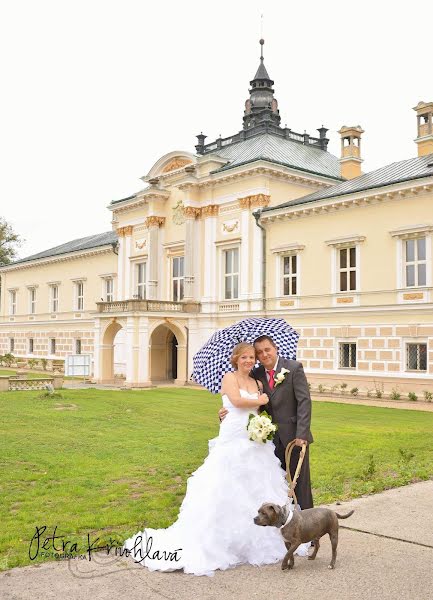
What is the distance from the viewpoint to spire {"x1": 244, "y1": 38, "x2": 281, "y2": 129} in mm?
44478

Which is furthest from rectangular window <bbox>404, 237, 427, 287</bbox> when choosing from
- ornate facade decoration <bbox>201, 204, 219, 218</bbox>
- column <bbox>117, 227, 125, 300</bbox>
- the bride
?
the bride

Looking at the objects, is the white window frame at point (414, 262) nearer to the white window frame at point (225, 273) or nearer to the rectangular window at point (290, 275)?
the rectangular window at point (290, 275)

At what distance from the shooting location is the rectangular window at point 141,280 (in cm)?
4059

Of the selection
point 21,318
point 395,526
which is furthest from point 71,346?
point 395,526

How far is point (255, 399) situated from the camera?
6.80 m

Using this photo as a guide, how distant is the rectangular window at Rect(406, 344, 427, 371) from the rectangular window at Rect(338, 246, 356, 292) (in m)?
3.92

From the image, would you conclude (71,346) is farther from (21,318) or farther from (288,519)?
(288,519)

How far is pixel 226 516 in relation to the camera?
6.45m

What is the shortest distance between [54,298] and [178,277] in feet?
54.0

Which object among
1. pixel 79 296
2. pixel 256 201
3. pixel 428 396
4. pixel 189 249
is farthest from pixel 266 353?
pixel 79 296

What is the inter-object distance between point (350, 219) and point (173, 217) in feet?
40.7

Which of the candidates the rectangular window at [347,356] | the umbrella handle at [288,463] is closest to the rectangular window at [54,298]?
the rectangular window at [347,356]

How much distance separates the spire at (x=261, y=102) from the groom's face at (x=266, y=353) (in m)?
38.4

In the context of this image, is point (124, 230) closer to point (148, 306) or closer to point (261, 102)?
point (148, 306)
